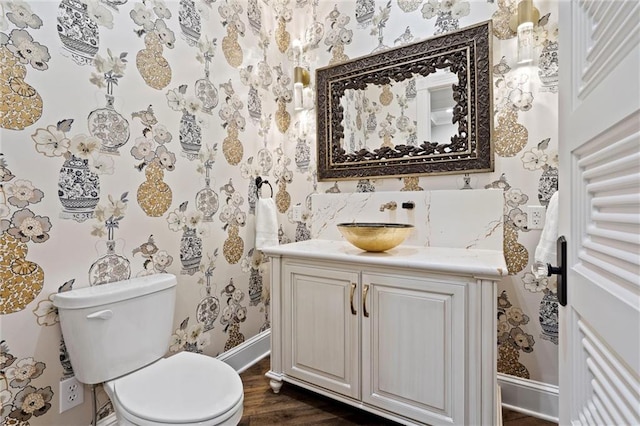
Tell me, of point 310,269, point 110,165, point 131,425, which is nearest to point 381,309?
point 310,269

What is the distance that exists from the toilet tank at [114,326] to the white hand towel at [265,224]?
29.9 inches

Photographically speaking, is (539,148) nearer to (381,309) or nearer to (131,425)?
(381,309)

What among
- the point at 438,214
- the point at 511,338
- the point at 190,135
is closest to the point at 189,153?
the point at 190,135

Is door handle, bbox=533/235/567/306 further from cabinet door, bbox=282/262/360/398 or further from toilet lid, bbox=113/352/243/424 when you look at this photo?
toilet lid, bbox=113/352/243/424

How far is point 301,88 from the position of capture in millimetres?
2252

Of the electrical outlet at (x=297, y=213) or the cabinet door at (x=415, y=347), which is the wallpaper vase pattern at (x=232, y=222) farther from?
the cabinet door at (x=415, y=347)

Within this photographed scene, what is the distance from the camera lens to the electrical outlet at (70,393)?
1.23 metres

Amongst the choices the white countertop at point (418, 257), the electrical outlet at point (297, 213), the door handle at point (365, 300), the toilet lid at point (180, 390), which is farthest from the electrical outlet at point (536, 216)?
the toilet lid at point (180, 390)

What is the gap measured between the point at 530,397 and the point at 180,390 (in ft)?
5.42

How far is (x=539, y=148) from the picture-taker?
156 cm

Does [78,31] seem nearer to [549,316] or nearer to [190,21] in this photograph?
[190,21]

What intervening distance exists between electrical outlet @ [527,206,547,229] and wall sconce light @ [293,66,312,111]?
1548 mm

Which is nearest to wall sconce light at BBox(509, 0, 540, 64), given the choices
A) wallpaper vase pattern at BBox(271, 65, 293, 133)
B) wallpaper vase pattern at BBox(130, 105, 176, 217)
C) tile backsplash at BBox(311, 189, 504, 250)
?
tile backsplash at BBox(311, 189, 504, 250)

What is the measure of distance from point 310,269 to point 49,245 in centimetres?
110
